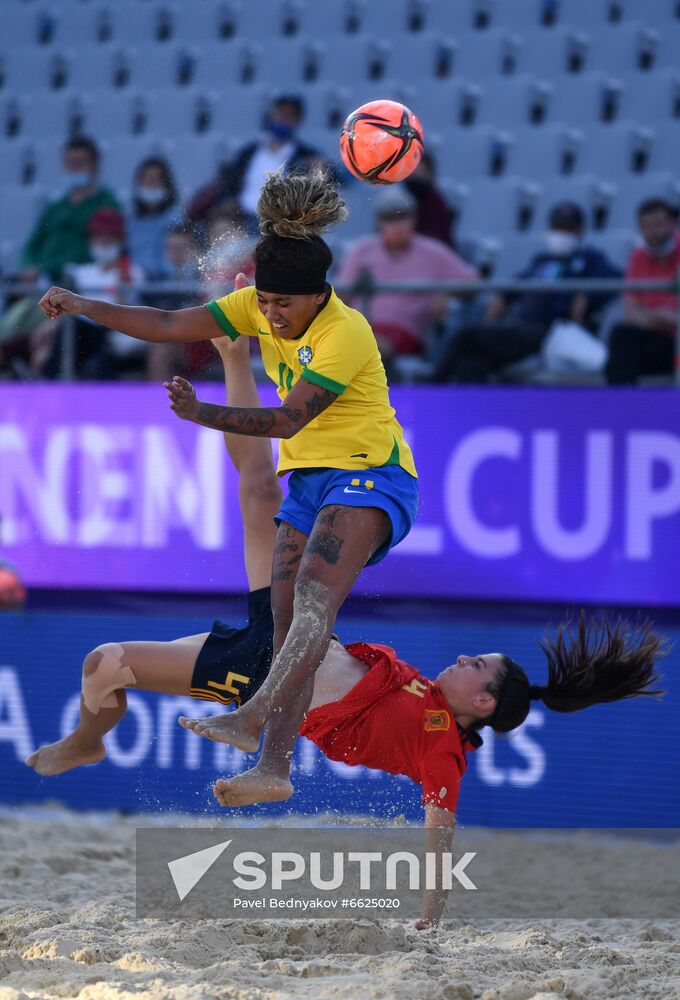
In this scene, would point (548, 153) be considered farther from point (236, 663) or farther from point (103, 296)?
point (236, 663)

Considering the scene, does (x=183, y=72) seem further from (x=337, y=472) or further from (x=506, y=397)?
(x=337, y=472)

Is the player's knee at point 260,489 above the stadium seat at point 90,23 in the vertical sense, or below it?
below

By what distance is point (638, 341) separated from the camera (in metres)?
6.75

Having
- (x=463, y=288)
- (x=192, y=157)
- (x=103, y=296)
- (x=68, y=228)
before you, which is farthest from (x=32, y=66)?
(x=463, y=288)

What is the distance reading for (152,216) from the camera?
Result: 7.50 metres

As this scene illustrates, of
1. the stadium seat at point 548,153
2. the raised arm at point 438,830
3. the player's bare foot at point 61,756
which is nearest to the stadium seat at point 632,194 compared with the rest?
the stadium seat at point 548,153

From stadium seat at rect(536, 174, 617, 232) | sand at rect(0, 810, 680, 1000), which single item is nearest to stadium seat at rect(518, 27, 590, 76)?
stadium seat at rect(536, 174, 617, 232)

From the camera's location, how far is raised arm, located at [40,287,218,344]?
14.9 ft

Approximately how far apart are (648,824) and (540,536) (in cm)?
150

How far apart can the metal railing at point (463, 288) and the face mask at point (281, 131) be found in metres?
1.05

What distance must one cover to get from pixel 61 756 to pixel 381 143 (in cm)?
239

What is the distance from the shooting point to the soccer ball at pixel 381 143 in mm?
4711

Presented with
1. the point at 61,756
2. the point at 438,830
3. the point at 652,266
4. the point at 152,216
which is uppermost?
the point at 152,216

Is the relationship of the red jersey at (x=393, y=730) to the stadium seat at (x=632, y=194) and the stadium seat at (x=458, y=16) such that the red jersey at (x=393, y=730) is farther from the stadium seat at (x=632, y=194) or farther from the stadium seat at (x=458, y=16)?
the stadium seat at (x=458, y=16)
